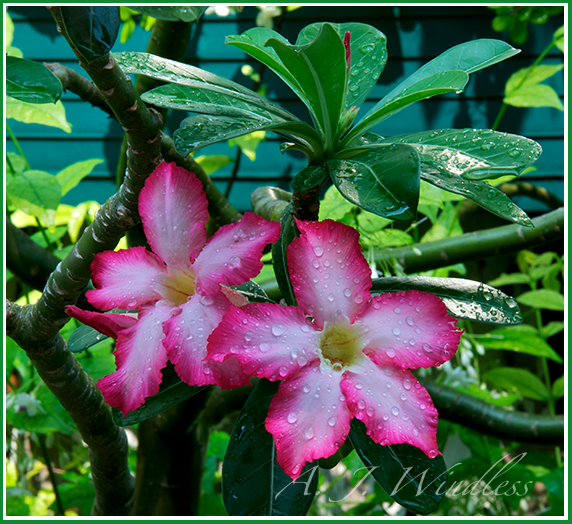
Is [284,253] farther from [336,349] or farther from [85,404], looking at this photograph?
[85,404]

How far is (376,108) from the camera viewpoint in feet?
1.05

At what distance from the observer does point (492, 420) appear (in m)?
0.82

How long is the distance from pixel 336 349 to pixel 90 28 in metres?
0.23

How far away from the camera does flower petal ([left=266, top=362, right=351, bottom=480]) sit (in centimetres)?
25

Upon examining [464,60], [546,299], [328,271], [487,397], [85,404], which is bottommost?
[487,397]

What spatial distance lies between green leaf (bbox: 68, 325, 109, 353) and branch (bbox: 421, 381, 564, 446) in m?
0.58

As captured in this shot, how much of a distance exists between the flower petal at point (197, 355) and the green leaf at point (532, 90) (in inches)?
45.8

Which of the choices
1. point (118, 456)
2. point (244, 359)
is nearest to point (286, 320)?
point (244, 359)

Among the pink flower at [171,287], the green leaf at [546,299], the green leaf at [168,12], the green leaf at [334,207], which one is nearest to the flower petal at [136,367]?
the pink flower at [171,287]

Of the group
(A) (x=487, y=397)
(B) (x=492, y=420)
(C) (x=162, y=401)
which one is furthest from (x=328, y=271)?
(A) (x=487, y=397)

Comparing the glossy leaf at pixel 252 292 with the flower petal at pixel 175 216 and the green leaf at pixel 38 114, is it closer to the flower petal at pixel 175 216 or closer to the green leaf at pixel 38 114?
the flower petal at pixel 175 216

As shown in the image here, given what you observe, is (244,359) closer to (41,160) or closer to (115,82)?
(115,82)

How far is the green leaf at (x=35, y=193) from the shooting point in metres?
0.82

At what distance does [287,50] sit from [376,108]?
0.08 metres
